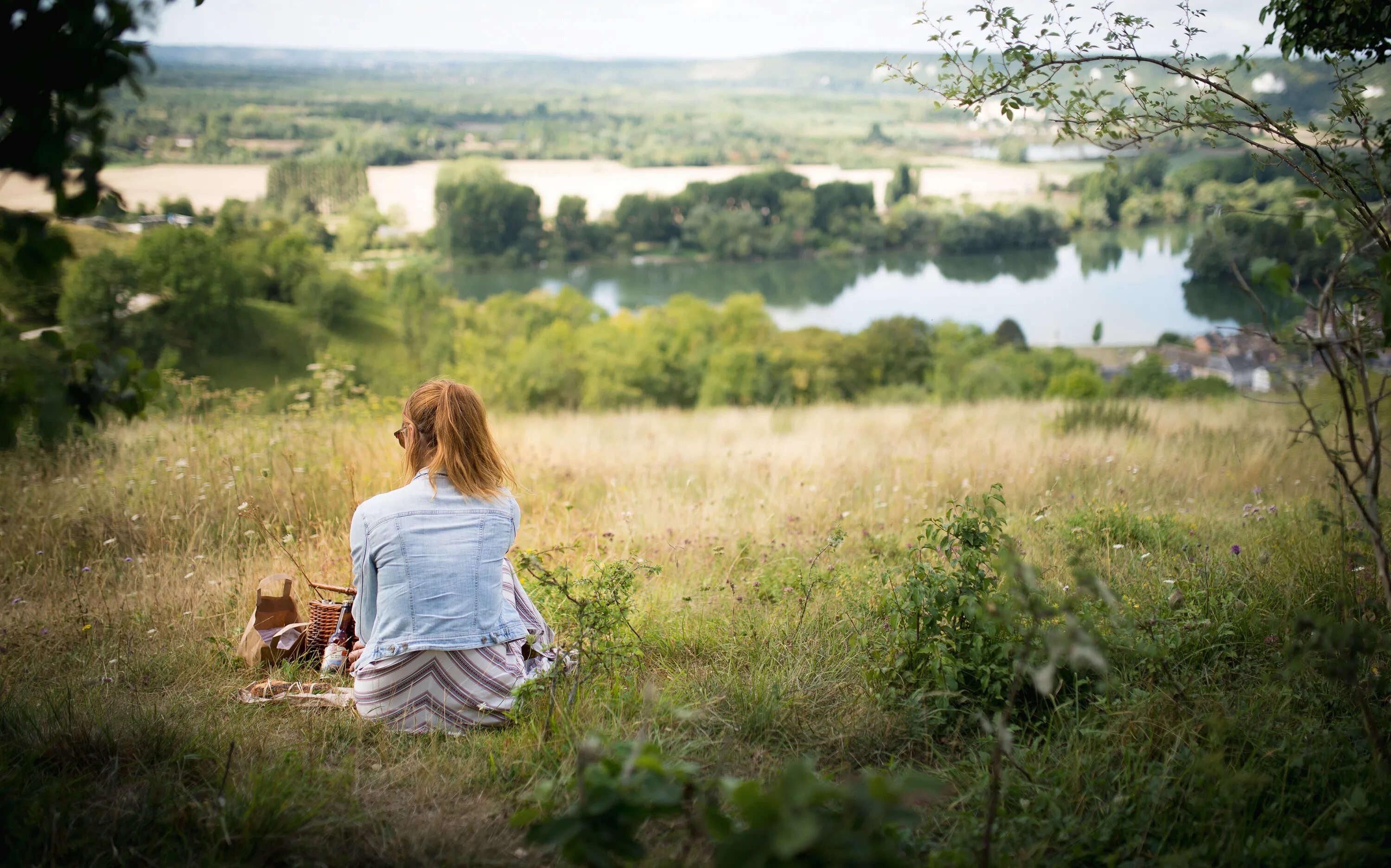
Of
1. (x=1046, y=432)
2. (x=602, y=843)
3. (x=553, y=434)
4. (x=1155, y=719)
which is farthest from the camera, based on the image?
(x=553, y=434)

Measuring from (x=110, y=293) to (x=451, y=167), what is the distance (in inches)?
1946

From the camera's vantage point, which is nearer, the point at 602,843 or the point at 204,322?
the point at 602,843

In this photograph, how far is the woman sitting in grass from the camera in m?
3.15

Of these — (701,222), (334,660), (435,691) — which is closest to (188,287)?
(701,222)

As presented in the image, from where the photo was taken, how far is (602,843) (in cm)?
148

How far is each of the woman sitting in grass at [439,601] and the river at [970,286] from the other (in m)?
60.2

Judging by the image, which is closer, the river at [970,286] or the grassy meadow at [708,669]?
the grassy meadow at [708,669]

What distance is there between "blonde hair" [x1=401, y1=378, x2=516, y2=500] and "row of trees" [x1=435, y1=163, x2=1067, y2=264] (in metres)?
80.7

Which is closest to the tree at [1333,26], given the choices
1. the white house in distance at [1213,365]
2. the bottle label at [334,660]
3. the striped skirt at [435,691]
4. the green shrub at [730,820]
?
the green shrub at [730,820]

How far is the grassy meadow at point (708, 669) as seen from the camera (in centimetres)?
234

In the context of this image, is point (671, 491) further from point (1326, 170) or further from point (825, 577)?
point (1326, 170)

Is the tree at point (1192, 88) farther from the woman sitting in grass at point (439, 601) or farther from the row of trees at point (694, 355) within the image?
the row of trees at point (694, 355)

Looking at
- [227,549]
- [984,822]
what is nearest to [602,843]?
[984,822]

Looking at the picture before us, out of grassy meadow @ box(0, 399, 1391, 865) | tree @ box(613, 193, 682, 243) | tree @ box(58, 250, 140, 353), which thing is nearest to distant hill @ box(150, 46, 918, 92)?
tree @ box(613, 193, 682, 243)
